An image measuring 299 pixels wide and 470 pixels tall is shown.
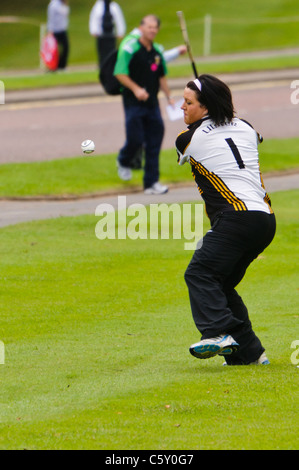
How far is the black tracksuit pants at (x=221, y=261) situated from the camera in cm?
662

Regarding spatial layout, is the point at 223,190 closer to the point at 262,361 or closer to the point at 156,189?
the point at 262,361

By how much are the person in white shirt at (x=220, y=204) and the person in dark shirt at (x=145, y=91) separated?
7.18 m

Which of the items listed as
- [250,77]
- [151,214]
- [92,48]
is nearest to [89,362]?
[151,214]

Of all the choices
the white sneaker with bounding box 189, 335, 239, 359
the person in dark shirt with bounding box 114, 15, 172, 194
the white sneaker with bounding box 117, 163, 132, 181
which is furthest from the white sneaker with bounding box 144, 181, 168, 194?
the white sneaker with bounding box 189, 335, 239, 359

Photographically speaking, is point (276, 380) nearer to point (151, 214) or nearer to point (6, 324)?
point (6, 324)

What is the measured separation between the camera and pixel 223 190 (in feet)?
21.9

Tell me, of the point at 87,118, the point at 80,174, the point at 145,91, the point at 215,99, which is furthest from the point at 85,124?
the point at 215,99

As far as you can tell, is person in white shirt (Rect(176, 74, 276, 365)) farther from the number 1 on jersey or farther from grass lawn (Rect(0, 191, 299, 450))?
grass lawn (Rect(0, 191, 299, 450))

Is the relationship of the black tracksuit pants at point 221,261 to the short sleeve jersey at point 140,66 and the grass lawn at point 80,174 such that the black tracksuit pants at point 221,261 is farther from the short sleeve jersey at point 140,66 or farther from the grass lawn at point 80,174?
the grass lawn at point 80,174

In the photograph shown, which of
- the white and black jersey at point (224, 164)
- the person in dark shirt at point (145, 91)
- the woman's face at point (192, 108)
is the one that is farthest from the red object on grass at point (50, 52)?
the white and black jersey at point (224, 164)

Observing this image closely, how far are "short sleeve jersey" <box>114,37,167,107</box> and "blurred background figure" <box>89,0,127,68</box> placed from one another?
10.1 m

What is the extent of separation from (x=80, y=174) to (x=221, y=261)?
9120 millimetres

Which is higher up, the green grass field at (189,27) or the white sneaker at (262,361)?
the white sneaker at (262,361)
